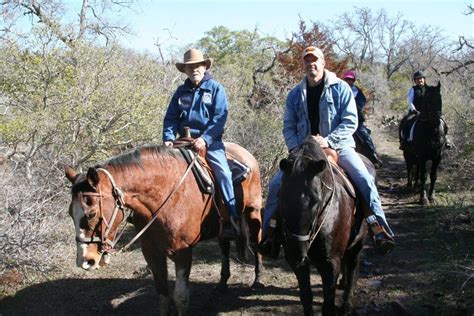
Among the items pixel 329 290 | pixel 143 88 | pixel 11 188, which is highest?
pixel 143 88

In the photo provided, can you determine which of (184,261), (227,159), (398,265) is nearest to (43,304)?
(184,261)

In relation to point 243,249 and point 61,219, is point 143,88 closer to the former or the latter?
point 61,219

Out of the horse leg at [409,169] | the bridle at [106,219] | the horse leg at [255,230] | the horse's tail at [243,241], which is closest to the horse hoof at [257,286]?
the horse leg at [255,230]

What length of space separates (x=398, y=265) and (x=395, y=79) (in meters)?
38.4

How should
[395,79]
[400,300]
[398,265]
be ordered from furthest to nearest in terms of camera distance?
[395,79] → [398,265] → [400,300]

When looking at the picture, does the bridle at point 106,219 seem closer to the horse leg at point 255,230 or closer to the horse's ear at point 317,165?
the horse's ear at point 317,165

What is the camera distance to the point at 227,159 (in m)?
5.28

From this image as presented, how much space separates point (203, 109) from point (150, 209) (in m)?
1.35

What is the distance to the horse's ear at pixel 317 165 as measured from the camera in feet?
11.7

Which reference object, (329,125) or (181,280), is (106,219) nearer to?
(181,280)

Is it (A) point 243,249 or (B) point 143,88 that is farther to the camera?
(B) point 143,88

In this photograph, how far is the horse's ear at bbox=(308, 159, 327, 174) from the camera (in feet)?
11.7

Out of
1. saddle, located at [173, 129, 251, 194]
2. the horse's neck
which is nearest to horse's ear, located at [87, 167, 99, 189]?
the horse's neck

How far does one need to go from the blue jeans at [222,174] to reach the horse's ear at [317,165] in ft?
4.34
